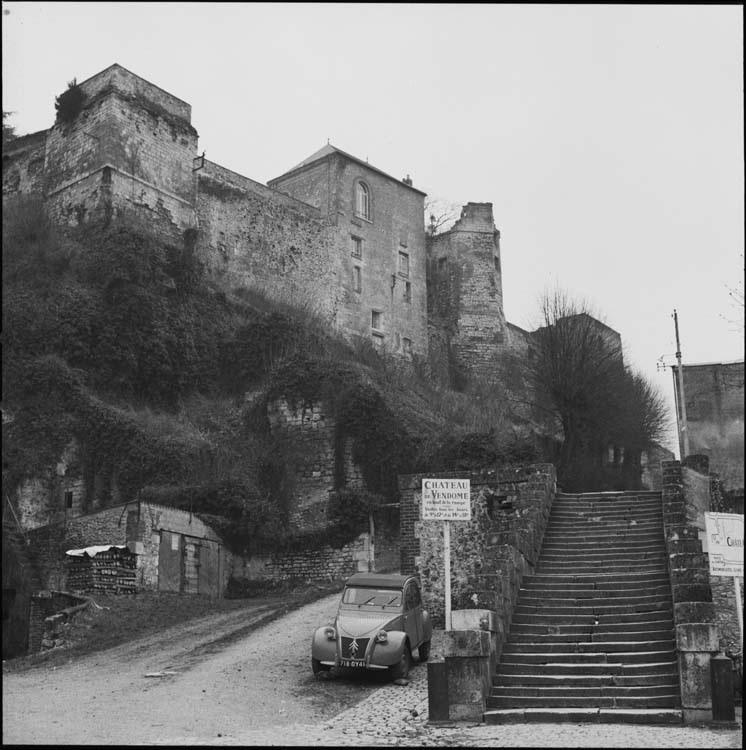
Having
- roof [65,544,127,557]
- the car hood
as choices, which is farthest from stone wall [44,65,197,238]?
the car hood

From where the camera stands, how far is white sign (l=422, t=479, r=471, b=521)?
13.4 metres

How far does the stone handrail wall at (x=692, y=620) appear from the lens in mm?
11367

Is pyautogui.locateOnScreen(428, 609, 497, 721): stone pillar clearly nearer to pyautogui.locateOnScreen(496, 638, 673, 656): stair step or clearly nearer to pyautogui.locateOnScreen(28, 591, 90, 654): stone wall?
pyautogui.locateOnScreen(496, 638, 673, 656): stair step

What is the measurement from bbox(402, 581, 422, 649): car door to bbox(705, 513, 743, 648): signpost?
5.10 m

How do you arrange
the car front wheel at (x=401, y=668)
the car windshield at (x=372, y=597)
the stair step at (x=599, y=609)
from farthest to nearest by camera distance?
the car windshield at (x=372, y=597), the car front wheel at (x=401, y=668), the stair step at (x=599, y=609)

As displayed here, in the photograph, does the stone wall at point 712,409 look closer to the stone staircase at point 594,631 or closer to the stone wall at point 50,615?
the stone staircase at point 594,631

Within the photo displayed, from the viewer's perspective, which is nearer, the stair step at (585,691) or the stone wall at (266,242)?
the stair step at (585,691)


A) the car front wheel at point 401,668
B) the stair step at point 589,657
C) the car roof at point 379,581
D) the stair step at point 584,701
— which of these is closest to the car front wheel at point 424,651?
the car roof at point 379,581

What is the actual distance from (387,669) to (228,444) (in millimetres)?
16210

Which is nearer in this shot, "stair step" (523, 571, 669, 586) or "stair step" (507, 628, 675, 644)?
"stair step" (507, 628, 675, 644)

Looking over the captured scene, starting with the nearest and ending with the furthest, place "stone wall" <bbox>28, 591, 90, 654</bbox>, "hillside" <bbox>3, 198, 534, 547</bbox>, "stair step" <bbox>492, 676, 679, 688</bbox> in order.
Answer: "stair step" <bbox>492, 676, 679, 688</bbox>, "stone wall" <bbox>28, 591, 90, 654</bbox>, "hillside" <bbox>3, 198, 534, 547</bbox>

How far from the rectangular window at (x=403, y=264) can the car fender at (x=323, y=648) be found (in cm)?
3278

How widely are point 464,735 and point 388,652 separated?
350 centimetres

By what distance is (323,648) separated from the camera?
47.6ft
